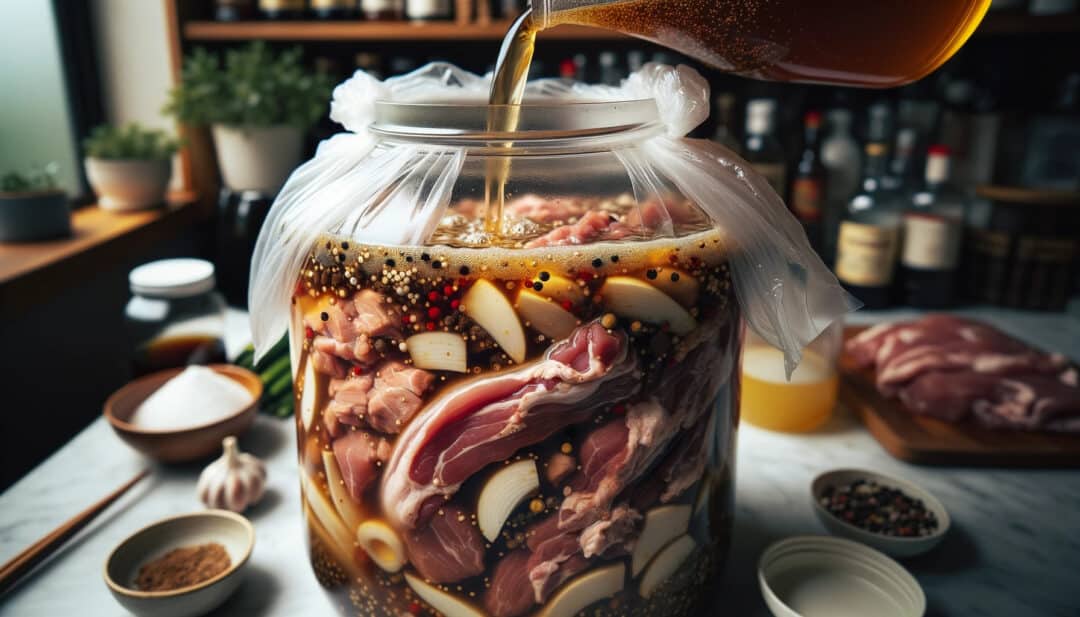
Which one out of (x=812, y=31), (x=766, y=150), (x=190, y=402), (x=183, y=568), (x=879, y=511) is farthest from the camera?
(x=766, y=150)

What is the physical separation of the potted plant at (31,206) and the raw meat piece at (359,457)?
971 millimetres

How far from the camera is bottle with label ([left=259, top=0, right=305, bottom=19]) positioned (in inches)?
58.1

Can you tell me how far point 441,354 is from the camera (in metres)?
0.51

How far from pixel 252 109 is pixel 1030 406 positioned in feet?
4.43

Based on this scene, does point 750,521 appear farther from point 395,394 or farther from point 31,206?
point 31,206

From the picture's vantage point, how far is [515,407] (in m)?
0.51

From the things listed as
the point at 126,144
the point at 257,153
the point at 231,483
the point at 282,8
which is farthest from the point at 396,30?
the point at 231,483

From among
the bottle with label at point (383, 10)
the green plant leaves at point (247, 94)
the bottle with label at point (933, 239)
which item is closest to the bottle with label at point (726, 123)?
the bottle with label at point (933, 239)

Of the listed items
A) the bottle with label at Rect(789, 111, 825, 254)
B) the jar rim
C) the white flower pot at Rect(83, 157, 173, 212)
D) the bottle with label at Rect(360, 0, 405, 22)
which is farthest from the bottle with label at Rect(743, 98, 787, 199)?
the white flower pot at Rect(83, 157, 173, 212)

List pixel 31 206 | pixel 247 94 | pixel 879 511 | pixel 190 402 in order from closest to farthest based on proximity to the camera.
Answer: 1. pixel 879 511
2. pixel 190 402
3. pixel 31 206
4. pixel 247 94

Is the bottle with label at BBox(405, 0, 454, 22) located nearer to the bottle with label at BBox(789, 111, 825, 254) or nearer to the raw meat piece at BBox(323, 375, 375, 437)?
the bottle with label at BBox(789, 111, 825, 254)

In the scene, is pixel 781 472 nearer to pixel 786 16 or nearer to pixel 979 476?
pixel 979 476

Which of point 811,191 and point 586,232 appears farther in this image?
point 811,191

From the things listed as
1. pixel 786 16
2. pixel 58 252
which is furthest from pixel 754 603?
pixel 58 252
